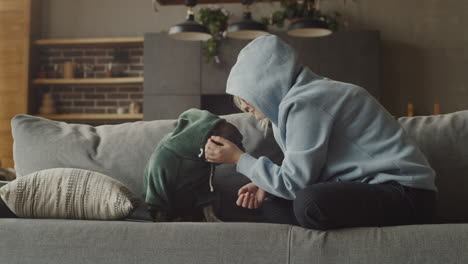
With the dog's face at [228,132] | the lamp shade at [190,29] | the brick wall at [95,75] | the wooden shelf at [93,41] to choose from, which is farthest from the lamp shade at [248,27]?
the dog's face at [228,132]

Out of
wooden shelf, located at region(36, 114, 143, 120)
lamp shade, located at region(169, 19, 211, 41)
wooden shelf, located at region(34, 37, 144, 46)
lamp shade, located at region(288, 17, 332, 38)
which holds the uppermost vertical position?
lamp shade, located at region(288, 17, 332, 38)

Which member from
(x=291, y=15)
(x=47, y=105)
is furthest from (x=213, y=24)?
(x=47, y=105)

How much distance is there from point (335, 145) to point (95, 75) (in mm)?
5954

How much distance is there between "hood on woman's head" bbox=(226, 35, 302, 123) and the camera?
1720mm

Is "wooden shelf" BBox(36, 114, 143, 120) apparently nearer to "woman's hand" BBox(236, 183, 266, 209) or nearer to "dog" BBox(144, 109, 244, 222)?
"dog" BBox(144, 109, 244, 222)

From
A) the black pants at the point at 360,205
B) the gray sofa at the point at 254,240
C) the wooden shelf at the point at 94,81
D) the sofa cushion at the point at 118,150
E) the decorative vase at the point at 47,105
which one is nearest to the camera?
the gray sofa at the point at 254,240

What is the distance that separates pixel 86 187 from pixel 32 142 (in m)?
0.56

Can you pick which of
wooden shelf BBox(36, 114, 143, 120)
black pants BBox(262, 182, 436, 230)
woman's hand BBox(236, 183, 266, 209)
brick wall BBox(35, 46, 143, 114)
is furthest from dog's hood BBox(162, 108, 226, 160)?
brick wall BBox(35, 46, 143, 114)

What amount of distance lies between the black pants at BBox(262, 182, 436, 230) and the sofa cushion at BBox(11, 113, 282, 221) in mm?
610

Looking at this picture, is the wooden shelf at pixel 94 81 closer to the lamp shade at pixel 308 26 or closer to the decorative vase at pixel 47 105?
the decorative vase at pixel 47 105

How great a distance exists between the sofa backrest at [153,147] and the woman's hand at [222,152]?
0.31 m

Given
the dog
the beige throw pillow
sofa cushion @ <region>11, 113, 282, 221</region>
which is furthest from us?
sofa cushion @ <region>11, 113, 282, 221</region>

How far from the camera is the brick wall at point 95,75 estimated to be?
700 centimetres

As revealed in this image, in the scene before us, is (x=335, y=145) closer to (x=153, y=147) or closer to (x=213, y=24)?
(x=153, y=147)
